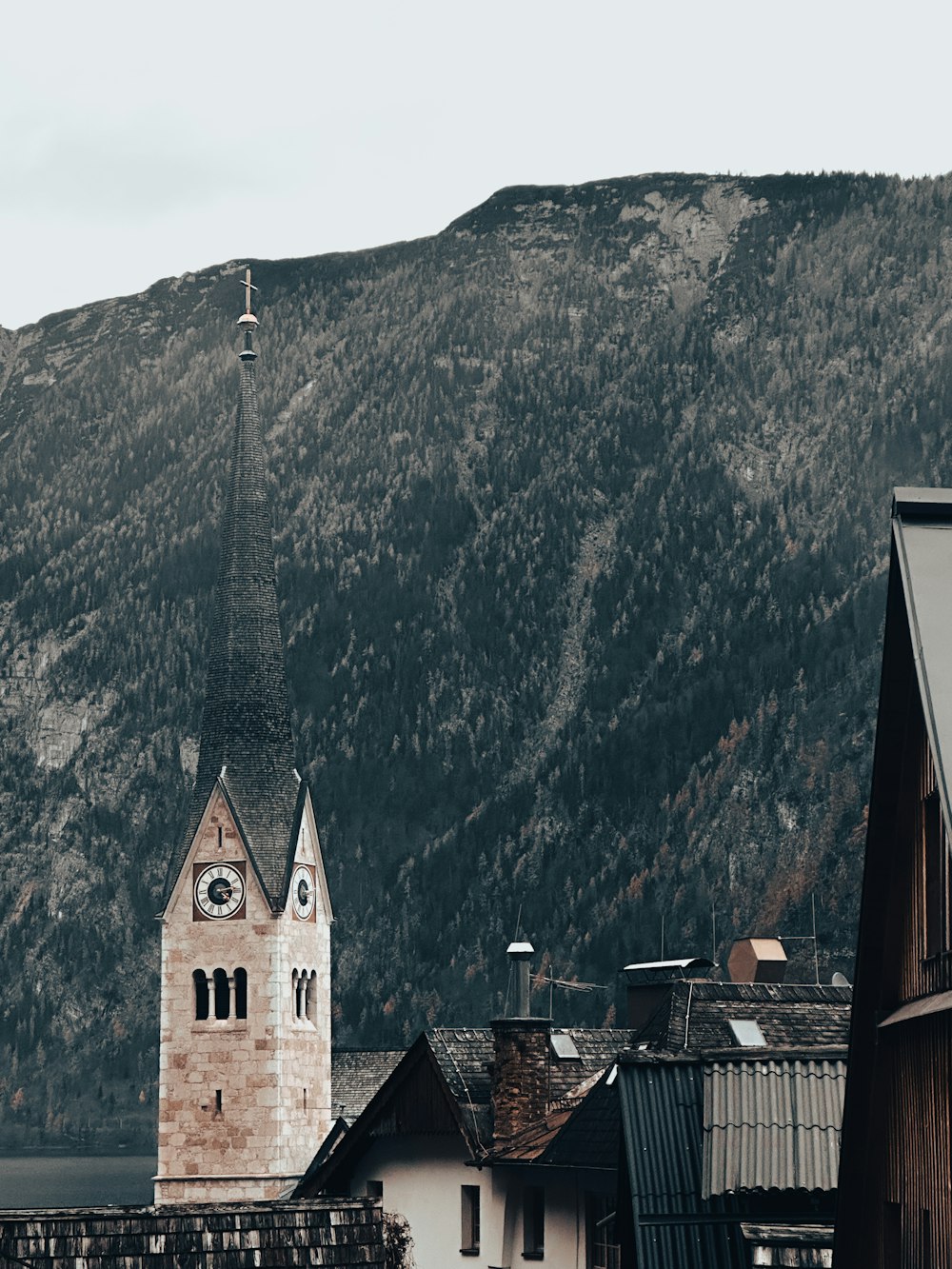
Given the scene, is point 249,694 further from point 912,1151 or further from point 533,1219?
point 912,1151

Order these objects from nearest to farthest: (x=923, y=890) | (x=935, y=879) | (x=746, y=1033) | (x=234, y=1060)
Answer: (x=935, y=879)
(x=923, y=890)
(x=746, y=1033)
(x=234, y=1060)

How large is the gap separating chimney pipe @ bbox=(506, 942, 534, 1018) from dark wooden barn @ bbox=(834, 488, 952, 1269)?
2471 cm

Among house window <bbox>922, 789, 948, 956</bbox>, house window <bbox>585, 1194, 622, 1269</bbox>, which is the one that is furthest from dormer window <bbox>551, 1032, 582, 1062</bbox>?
house window <bbox>922, 789, 948, 956</bbox>

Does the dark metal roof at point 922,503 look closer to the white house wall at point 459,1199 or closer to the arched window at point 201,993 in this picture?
the white house wall at point 459,1199

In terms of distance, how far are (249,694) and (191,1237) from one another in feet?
215

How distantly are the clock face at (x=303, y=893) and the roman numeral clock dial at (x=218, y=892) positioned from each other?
1.83 metres

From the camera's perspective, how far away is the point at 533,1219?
40562mm

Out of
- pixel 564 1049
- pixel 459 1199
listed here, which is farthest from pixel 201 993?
pixel 459 1199

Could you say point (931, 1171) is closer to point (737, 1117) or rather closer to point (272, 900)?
point (737, 1117)

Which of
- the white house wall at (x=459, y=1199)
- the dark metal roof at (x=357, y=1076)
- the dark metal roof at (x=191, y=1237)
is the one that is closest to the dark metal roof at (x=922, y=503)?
the dark metal roof at (x=191, y=1237)

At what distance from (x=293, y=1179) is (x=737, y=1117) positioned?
57261 mm

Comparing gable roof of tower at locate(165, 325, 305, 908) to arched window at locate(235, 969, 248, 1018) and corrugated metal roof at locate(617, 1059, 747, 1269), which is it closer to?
arched window at locate(235, 969, 248, 1018)

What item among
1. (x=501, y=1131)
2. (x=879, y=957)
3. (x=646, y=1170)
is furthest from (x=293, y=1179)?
(x=879, y=957)

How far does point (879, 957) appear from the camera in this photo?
18.0 meters
